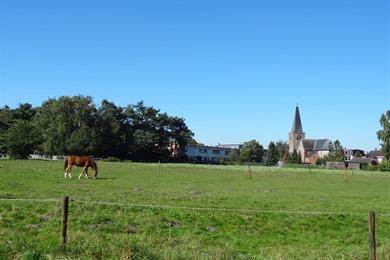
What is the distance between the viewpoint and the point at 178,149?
508ft

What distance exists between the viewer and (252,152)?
191m

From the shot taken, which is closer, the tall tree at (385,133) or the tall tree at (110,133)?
the tall tree at (385,133)

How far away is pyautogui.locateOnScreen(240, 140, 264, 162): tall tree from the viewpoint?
623 feet

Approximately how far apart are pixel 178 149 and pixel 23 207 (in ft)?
448

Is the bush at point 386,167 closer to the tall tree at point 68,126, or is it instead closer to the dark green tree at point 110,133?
the dark green tree at point 110,133

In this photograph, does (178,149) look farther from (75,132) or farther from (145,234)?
(145,234)

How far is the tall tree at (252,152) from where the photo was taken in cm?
19000

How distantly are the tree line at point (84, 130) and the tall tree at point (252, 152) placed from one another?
160 ft

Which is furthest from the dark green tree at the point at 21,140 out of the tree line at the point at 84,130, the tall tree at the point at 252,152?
the tall tree at the point at 252,152

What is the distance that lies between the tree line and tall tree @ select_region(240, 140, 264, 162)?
4884cm

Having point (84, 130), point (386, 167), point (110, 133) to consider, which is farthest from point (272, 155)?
point (84, 130)

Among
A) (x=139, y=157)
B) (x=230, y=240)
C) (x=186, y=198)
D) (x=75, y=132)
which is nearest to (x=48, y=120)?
(x=75, y=132)

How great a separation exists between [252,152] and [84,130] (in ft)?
293

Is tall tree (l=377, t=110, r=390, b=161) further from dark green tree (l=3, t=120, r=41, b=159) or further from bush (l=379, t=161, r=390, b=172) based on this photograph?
dark green tree (l=3, t=120, r=41, b=159)
